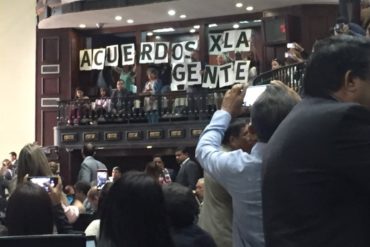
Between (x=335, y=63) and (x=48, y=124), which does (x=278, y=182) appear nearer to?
(x=335, y=63)

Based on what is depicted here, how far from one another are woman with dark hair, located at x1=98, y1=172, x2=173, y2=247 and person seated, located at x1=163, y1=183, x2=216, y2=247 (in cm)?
38

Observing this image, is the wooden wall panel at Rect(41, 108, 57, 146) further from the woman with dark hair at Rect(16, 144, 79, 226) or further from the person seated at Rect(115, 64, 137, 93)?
the woman with dark hair at Rect(16, 144, 79, 226)

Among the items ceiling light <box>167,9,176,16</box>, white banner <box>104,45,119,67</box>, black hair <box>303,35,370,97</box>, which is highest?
ceiling light <box>167,9,176,16</box>

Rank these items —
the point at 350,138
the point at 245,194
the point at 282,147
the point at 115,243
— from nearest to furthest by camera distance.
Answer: the point at 350,138, the point at 282,147, the point at 115,243, the point at 245,194

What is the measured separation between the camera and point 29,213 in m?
3.35

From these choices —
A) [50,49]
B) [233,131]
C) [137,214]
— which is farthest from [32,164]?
[50,49]

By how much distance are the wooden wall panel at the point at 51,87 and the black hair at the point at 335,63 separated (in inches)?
802

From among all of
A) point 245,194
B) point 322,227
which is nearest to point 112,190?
point 245,194

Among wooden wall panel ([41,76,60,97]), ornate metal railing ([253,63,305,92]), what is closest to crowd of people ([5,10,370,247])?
ornate metal railing ([253,63,305,92])

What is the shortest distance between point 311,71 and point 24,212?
1.63 meters

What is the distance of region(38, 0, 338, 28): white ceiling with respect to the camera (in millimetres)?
19250

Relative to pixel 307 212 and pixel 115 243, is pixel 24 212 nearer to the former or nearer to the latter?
pixel 115 243

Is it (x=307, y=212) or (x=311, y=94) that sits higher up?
(x=311, y=94)

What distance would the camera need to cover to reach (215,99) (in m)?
18.4
